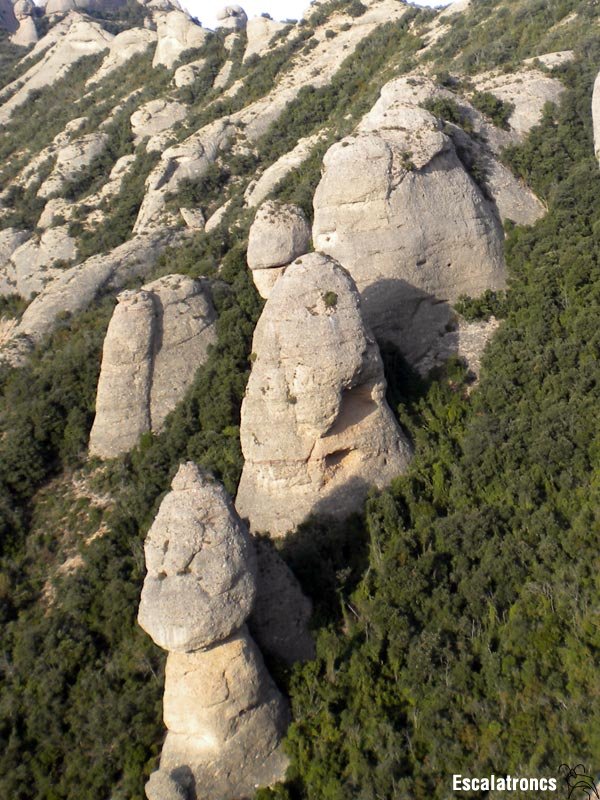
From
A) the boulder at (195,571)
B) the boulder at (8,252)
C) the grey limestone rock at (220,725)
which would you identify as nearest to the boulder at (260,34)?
the boulder at (8,252)

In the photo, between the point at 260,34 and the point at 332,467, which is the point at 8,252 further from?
the point at 332,467

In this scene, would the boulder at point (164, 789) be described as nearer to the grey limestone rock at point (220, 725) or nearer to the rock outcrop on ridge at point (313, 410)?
the grey limestone rock at point (220, 725)

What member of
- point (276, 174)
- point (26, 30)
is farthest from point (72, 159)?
point (26, 30)

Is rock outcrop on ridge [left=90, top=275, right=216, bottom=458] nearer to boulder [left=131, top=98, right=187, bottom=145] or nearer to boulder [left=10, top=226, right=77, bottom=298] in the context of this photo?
boulder [left=10, top=226, right=77, bottom=298]

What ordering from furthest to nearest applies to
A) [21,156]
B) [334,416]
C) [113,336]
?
[21,156] → [113,336] → [334,416]

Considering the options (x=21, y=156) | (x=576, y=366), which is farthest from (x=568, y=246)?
(x=21, y=156)

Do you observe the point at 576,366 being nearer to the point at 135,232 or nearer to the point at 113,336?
the point at 113,336

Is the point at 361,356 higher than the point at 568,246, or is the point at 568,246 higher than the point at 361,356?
the point at 361,356
